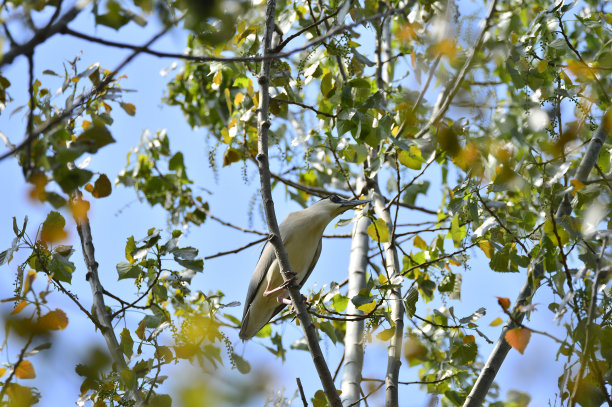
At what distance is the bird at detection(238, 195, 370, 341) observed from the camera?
15.4 ft

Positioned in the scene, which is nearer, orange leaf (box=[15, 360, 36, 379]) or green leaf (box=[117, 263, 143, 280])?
orange leaf (box=[15, 360, 36, 379])

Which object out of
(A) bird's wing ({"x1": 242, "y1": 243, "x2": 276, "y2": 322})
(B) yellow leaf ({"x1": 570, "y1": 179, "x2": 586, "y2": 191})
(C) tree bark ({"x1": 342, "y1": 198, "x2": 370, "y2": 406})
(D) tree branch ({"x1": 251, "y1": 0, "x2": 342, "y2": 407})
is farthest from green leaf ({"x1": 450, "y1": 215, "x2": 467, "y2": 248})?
(A) bird's wing ({"x1": 242, "y1": 243, "x2": 276, "y2": 322})

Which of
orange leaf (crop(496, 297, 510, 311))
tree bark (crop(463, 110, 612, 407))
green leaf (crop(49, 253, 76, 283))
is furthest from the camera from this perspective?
green leaf (crop(49, 253, 76, 283))

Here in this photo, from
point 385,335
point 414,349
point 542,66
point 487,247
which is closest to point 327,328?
point 385,335

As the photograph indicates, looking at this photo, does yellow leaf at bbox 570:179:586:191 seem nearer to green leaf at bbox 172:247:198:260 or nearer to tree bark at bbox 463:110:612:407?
tree bark at bbox 463:110:612:407

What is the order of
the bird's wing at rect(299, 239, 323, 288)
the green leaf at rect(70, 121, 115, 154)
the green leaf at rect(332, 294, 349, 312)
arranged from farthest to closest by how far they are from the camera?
the bird's wing at rect(299, 239, 323, 288), the green leaf at rect(332, 294, 349, 312), the green leaf at rect(70, 121, 115, 154)

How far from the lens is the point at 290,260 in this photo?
4.72m

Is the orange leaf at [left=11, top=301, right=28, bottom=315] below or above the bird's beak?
below

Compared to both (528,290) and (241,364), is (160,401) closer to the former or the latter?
(241,364)

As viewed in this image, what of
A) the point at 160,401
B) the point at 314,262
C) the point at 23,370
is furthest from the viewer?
the point at 314,262

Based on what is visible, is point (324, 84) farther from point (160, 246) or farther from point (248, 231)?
point (248, 231)

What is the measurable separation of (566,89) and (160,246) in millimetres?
2399

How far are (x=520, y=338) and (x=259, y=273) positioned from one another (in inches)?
111

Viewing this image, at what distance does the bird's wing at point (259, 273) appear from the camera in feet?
15.5
